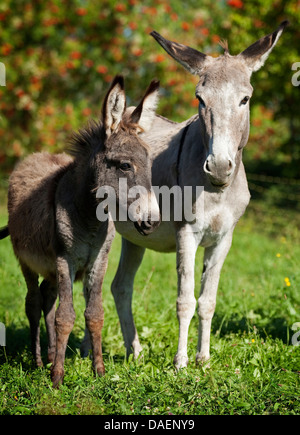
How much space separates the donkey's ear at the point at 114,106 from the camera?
3.72 meters

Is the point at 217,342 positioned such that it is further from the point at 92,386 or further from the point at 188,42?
the point at 188,42

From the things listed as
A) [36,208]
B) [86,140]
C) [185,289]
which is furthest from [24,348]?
[86,140]

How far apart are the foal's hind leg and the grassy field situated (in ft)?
0.43

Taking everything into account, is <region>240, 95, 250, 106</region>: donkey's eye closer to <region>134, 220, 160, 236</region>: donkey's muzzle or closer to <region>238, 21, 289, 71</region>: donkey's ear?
<region>238, 21, 289, 71</region>: donkey's ear

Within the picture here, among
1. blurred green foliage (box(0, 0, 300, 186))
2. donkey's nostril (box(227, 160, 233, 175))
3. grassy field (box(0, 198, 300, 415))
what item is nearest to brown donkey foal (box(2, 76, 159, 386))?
grassy field (box(0, 198, 300, 415))

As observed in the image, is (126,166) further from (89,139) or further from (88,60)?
(88,60)

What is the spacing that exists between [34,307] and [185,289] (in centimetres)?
141

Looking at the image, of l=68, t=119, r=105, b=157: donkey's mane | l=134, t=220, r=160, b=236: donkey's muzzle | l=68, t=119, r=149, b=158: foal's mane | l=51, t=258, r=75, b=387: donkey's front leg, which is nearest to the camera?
l=134, t=220, r=160, b=236: donkey's muzzle

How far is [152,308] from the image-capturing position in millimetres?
5836

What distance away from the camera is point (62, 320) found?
387 centimetres

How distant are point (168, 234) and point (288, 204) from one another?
24.4ft

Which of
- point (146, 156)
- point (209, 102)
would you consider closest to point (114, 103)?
point (146, 156)

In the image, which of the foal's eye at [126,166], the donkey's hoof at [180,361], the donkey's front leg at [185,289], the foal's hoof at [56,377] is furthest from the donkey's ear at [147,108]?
the foal's hoof at [56,377]

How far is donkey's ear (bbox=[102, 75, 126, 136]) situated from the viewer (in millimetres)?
3719
